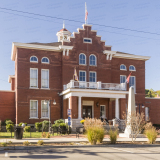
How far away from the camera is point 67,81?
34062 millimetres

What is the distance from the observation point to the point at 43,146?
16.1 m

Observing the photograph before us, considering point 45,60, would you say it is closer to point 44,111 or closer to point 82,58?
point 82,58

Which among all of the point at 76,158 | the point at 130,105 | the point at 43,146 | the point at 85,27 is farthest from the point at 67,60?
the point at 76,158

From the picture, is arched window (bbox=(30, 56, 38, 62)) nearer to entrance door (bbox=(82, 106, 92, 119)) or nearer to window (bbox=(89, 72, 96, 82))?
window (bbox=(89, 72, 96, 82))

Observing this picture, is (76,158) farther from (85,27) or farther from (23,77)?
(85,27)

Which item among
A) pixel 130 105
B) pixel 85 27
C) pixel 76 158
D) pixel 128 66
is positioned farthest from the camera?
pixel 128 66

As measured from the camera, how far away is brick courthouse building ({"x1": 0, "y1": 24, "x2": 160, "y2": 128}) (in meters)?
32.0

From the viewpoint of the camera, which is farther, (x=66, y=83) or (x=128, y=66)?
(x=128, y=66)

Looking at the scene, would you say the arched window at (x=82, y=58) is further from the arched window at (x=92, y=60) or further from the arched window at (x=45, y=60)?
the arched window at (x=45, y=60)

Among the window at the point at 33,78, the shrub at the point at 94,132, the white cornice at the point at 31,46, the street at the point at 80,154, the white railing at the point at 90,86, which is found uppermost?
the white cornice at the point at 31,46

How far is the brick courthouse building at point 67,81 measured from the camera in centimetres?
3200

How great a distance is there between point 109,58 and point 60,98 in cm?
869

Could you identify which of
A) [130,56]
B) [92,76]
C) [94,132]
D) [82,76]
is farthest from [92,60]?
[94,132]

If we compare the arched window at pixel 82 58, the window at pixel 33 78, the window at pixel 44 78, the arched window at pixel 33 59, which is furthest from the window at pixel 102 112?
the arched window at pixel 33 59
